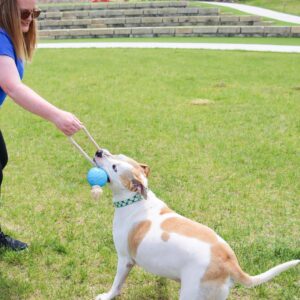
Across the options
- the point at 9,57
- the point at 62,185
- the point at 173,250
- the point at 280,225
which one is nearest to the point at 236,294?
the point at 173,250

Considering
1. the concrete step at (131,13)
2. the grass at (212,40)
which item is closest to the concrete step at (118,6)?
the concrete step at (131,13)

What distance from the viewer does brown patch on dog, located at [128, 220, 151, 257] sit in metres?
2.66

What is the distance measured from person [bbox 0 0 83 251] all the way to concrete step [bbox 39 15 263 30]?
1748 cm

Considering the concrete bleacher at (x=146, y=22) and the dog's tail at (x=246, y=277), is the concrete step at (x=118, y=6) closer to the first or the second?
the concrete bleacher at (x=146, y=22)

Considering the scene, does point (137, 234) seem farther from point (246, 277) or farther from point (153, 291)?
point (246, 277)

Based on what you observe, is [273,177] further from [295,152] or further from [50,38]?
[50,38]

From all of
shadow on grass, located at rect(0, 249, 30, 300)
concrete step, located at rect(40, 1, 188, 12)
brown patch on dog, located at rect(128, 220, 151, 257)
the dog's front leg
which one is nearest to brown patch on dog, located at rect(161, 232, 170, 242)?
brown patch on dog, located at rect(128, 220, 151, 257)

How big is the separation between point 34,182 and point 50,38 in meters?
16.5

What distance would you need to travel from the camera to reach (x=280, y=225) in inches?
148

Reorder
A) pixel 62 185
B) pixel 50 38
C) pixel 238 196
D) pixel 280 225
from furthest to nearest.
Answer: pixel 50 38, pixel 62 185, pixel 238 196, pixel 280 225

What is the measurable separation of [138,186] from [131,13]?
20342 millimetres

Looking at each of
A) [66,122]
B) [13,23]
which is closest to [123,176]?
[66,122]

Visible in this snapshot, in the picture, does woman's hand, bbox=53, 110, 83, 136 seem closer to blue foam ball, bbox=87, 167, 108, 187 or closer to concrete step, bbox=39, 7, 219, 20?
Answer: blue foam ball, bbox=87, 167, 108, 187

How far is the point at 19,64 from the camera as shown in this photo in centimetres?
283
